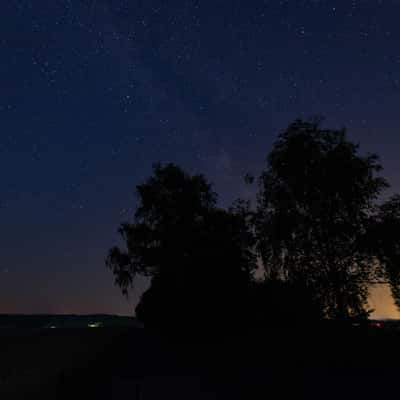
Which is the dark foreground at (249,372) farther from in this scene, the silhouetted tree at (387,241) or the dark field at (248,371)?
the silhouetted tree at (387,241)

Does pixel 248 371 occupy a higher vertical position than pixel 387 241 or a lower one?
lower

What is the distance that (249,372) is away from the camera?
1505 centimetres

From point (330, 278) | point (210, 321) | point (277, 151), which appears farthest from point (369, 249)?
point (210, 321)

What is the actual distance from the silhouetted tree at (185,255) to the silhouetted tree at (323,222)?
217cm

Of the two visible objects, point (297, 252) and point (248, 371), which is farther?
point (297, 252)

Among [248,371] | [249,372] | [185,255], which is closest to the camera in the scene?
[249,372]

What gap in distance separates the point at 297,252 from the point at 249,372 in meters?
11.0

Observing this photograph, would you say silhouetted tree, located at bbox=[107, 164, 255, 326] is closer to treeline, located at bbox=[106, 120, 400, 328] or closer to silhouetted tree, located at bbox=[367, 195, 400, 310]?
treeline, located at bbox=[106, 120, 400, 328]

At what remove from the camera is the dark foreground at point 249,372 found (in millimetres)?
11570

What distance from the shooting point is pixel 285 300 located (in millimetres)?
23781

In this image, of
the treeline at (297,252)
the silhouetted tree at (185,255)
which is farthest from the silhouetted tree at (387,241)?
the silhouetted tree at (185,255)

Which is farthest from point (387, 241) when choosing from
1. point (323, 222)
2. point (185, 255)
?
point (185, 255)

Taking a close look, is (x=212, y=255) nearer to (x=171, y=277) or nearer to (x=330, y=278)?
(x=171, y=277)

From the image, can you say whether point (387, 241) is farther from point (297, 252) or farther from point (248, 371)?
point (248, 371)
